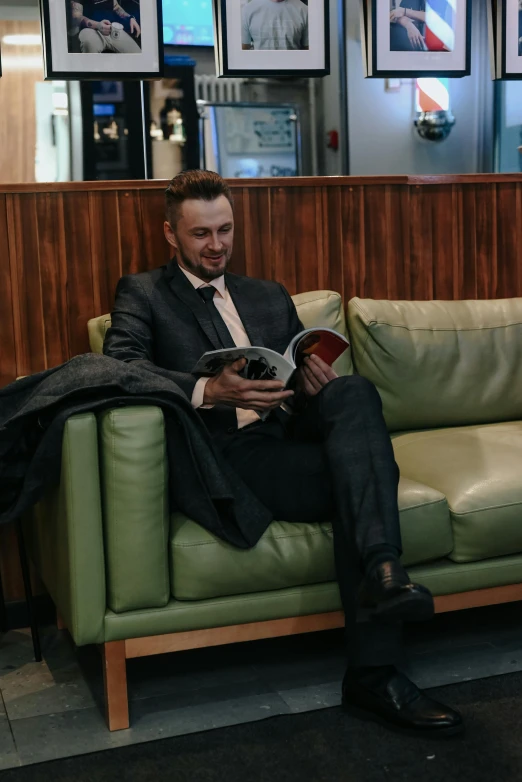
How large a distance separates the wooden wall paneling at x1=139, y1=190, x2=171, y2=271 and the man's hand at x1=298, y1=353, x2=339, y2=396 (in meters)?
0.71

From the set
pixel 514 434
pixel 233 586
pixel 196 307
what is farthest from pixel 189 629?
pixel 514 434

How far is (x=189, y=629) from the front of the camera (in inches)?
78.3

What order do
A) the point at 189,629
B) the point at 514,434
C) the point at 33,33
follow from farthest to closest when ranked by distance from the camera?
the point at 33,33
the point at 514,434
the point at 189,629

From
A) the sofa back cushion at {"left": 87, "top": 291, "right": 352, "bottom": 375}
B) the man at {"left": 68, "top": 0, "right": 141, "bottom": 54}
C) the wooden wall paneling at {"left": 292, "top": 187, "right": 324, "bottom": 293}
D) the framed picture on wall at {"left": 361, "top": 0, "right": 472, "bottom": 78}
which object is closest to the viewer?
the sofa back cushion at {"left": 87, "top": 291, "right": 352, "bottom": 375}

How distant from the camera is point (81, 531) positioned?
189 centimetres

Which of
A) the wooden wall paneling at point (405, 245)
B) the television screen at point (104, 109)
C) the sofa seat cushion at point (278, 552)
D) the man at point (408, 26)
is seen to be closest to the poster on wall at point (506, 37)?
the man at point (408, 26)

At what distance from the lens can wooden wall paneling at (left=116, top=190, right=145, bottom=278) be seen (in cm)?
268

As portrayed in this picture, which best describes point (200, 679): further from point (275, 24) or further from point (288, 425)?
point (275, 24)

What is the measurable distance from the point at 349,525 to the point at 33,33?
4004 mm

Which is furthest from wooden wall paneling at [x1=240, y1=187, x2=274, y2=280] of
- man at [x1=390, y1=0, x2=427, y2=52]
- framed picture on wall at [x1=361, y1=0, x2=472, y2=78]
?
man at [x1=390, y1=0, x2=427, y2=52]

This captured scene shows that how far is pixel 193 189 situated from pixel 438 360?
0.85 meters

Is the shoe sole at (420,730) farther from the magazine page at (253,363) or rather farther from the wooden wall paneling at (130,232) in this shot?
the wooden wall paneling at (130,232)

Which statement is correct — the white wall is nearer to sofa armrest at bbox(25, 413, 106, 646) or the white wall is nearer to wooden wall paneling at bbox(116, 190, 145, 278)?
wooden wall paneling at bbox(116, 190, 145, 278)

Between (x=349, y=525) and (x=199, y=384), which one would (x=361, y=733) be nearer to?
(x=349, y=525)
